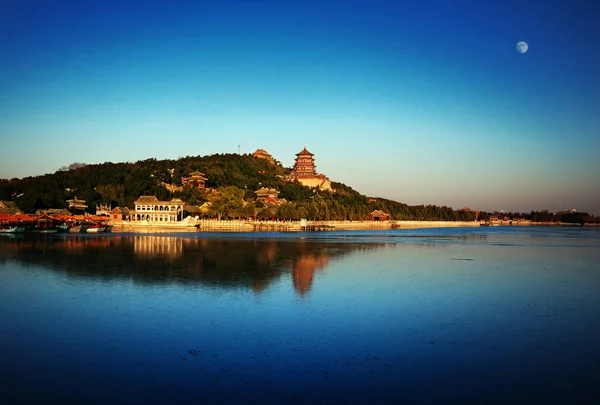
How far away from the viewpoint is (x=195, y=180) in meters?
79.7

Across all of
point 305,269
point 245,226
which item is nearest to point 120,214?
point 245,226

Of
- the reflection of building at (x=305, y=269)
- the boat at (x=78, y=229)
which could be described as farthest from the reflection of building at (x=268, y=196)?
the reflection of building at (x=305, y=269)

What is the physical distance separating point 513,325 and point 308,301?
573 cm

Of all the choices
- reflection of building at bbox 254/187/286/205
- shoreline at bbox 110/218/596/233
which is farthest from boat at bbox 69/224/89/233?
reflection of building at bbox 254/187/286/205

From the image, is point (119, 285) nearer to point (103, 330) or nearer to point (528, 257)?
point (103, 330)

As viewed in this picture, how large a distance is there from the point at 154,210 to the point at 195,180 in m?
17.8

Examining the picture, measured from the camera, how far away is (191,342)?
33.8 feet

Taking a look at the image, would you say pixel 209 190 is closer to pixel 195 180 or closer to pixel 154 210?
pixel 195 180

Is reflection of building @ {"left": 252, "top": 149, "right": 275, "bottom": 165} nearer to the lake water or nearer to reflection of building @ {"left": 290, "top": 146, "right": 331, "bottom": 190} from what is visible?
reflection of building @ {"left": 290, "top": 146, "right": 331, "bottom": 190}

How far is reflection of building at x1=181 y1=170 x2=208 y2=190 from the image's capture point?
79375 mm

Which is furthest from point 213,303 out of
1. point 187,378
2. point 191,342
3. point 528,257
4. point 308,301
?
point 528,257

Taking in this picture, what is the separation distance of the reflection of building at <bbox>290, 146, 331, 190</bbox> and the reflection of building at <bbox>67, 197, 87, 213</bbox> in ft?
132

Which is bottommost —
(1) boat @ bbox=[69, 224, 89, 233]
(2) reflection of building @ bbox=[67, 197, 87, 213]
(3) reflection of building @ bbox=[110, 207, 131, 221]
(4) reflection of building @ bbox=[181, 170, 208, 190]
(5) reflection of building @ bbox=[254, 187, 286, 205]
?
(1) boat @ bbox=[69, 224, 89, 233]

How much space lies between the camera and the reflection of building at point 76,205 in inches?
2569
